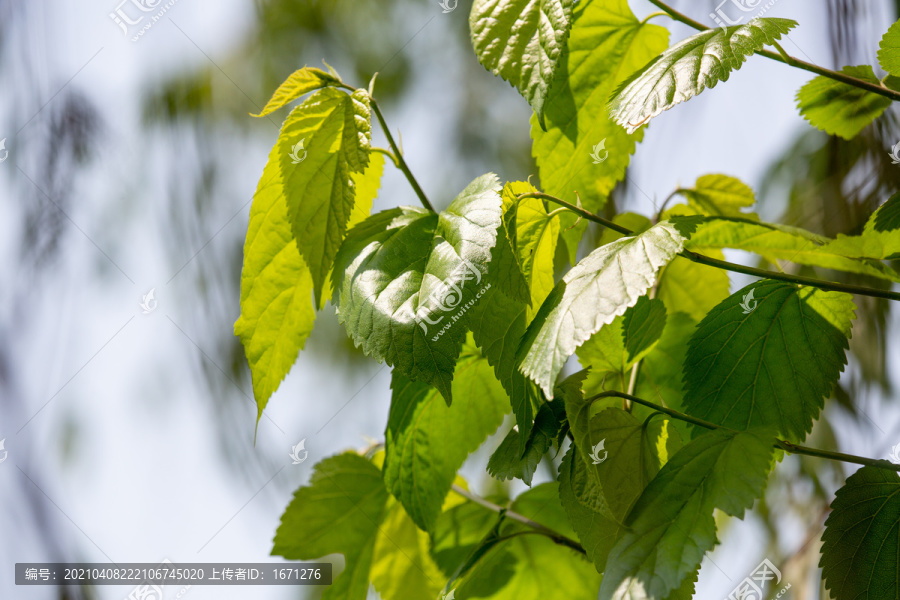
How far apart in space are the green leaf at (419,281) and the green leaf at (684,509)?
0.10 metres

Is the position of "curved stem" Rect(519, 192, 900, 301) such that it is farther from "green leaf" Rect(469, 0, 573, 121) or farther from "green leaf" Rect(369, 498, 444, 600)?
"green leaf" Rect(369, 498, 444, 600)

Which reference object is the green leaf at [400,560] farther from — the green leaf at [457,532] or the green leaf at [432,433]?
the green leaf at [432,433]

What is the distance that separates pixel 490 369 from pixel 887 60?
278 millimetres

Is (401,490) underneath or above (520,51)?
underneath

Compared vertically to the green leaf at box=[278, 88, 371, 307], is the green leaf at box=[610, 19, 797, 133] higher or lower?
lower

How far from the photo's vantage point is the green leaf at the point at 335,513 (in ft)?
1.64

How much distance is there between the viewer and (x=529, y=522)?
1.39ft

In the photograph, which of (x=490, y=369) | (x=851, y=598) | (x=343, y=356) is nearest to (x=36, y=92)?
(x=343, y=356)

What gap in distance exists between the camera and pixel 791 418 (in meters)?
0.31

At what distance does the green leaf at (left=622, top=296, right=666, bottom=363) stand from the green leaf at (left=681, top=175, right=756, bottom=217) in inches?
7.4

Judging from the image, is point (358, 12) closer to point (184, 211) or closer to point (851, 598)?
point (184, 211)

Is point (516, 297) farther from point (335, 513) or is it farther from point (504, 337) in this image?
point (335, 513)

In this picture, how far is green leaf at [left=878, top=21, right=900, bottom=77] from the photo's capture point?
0.29 m

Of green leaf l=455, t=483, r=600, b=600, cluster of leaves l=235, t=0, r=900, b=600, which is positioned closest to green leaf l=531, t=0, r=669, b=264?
cluster of leaves l=235, t=0, r=900, b=600
